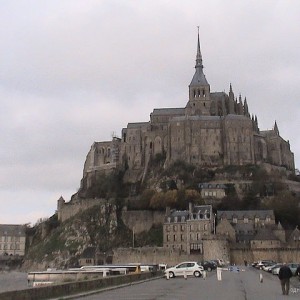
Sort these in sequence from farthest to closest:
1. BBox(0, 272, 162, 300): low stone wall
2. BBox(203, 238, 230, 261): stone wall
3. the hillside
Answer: the hillside, BBox(203, 238, 230, 261): stone wall, BBox(0, 272, 162, 300): low stone wall

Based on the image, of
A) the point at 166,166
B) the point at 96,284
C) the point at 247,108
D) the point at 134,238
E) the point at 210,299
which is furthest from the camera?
the point at 247,108

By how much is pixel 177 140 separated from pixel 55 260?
1360 inches

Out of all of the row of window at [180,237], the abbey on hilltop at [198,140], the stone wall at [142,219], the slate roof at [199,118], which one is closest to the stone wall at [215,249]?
the row of window at [180,237]

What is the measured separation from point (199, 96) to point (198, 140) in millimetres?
15971

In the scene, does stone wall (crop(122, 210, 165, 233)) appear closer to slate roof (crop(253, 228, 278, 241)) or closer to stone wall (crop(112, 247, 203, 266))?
stone wall (crop(112, 247, 203, 266))

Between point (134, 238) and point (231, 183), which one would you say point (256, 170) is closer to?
point (231, 183)

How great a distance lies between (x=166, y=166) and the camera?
109m

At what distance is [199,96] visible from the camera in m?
122

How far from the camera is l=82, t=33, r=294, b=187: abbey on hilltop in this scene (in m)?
108

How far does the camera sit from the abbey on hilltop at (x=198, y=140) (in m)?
108

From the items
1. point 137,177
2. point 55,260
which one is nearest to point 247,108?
point 137,177

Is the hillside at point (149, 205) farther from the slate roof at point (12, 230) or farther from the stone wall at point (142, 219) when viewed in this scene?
the slate roof at point (12, 230)

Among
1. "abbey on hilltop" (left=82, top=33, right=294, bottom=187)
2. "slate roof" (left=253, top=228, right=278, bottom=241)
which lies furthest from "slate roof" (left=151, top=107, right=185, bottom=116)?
"slate roof" (left=253, top=228, right=278, bottom=241)

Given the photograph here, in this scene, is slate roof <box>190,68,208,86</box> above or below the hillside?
above
